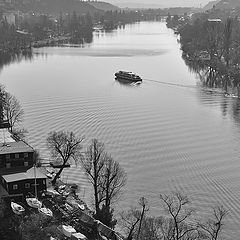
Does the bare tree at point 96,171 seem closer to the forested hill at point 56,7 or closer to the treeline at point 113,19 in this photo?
the treeline at point 113,19

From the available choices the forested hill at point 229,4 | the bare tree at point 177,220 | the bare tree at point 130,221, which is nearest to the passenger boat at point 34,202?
the bare tree at point 130,221

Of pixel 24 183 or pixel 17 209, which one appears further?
pixel 24 183

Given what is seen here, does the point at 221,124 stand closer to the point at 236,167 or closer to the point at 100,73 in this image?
the point at 236,167

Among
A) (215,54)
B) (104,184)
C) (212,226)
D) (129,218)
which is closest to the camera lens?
(212,226)

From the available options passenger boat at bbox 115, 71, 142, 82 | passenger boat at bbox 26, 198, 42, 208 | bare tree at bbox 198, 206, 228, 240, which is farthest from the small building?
passenger boat at bbox 115, 71, 142, 82

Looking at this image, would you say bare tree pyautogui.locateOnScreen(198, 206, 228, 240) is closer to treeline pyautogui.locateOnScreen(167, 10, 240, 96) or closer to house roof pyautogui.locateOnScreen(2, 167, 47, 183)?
house roof pyautogui.locateOnScreen(2, 167, 47, 183)

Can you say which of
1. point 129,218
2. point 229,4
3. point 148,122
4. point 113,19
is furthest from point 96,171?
point 229,4

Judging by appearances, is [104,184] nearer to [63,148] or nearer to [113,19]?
[63,148]
